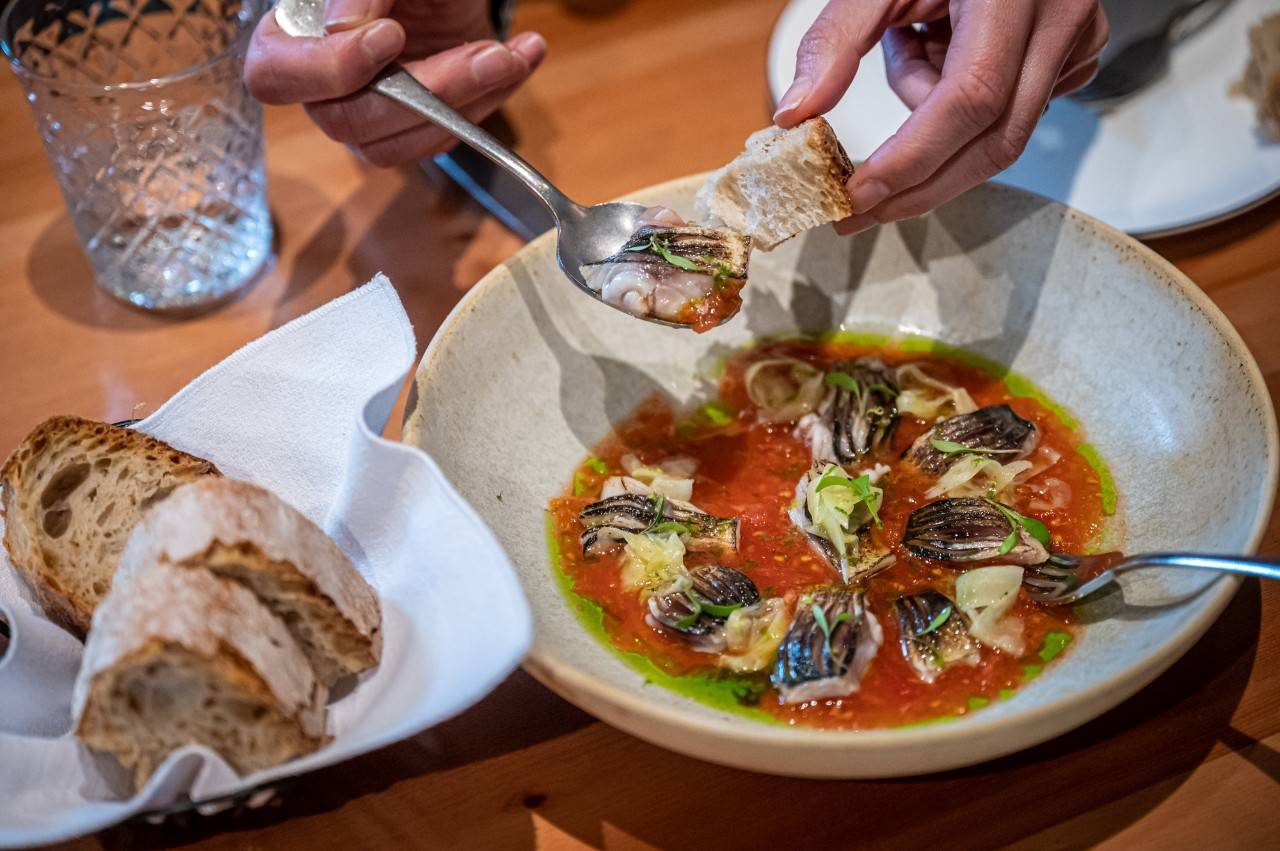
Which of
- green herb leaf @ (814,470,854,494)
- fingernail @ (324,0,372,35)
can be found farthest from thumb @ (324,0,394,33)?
green herb leaf @ (814,470,854,494)

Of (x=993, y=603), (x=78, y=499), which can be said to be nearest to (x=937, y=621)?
(x=993, y=603)

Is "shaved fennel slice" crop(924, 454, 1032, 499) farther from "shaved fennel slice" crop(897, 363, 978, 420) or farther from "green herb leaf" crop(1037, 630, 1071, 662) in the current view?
"green herb leaf" crop(1037, 630, 1071, 662)

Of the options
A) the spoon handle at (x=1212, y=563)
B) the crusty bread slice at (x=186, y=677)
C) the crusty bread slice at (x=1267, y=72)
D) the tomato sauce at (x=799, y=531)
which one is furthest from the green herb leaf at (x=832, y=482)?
the crusty bread slice at (x=1267, y=72)

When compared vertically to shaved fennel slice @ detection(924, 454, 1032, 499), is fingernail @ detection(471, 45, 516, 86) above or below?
above

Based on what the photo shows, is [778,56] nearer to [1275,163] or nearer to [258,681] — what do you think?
[1275,163]

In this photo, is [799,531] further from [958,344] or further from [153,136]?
[153,136]

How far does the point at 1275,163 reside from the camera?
8.05 feet

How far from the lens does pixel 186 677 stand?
1190mm

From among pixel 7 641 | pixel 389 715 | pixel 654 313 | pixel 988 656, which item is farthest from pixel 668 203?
pixel 7 641

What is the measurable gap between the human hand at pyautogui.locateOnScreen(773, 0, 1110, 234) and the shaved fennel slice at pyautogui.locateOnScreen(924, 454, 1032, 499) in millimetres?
451

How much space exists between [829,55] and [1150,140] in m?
1.17

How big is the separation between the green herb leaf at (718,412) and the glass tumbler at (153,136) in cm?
113

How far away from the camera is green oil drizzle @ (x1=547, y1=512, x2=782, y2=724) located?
57.9 inches

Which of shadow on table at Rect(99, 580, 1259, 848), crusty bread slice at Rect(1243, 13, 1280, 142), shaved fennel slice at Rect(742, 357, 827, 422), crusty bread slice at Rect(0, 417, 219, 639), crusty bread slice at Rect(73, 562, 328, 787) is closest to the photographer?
crusty bread slice at Rect(73, 562, 328, 787)
